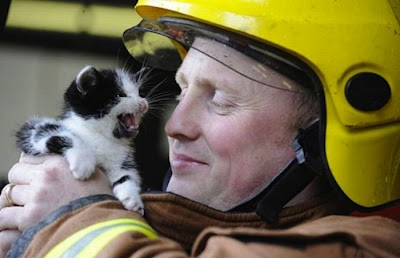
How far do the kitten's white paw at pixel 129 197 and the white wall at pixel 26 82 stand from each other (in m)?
1.62

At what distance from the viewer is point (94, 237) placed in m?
1.32

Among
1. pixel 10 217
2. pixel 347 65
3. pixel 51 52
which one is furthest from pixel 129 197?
pixel 51 52

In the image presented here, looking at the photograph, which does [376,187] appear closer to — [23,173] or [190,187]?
[190,187]

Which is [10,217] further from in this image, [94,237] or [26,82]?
[26,82]

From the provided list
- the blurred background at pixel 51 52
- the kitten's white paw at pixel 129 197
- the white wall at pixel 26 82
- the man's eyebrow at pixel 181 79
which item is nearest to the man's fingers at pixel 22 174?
the kitten's white paw at pixel 129 197

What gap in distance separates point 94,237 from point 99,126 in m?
0.37

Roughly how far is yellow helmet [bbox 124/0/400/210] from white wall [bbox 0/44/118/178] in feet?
5.64

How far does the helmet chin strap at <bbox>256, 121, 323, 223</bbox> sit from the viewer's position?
1.47m

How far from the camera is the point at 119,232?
51.6 inches

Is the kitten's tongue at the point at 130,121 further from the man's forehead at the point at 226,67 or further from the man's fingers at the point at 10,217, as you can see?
the man's fingers at the point at 10,217

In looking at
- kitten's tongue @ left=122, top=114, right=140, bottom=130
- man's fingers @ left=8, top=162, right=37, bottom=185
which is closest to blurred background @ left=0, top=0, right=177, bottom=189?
kitten's tongue @ left=122, top=114, right=140, bottom=130

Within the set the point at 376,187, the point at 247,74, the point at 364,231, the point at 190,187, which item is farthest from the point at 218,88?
the point at 364,231

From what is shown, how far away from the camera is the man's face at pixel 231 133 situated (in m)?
1.52

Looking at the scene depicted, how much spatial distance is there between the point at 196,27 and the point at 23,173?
38 centimetres
